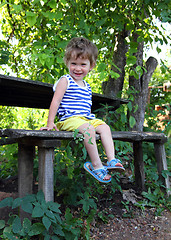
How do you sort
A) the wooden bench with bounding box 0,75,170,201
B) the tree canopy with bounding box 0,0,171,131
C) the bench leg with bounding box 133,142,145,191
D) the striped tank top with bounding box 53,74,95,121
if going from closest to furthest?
the wooden bench with bounding box 0,75,170,201 < the striped tank top with bounding box 53,74,95,121 < the tree canopy with bounding box 0,0,171,131 < the bench leg with bounding box 133,142,145,191

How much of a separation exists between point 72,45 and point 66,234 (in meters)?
1.72

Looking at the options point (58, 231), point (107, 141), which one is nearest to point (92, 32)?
point (107, 141)

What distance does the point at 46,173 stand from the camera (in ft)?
6.37

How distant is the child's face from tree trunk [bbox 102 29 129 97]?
1.90 m

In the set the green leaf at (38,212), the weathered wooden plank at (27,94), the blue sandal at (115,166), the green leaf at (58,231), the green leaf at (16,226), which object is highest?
the weathered wooden plank at (27,94)

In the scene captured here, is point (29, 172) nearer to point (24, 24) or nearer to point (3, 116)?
point (3, 116)

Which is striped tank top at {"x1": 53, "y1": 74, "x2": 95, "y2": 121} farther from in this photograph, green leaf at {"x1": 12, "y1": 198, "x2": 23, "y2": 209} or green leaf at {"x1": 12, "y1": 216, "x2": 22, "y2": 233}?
green leaf at {"x1": 12, "y1": 216, "x2": 22, "y2": 233}

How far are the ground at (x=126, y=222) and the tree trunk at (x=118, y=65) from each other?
195cm

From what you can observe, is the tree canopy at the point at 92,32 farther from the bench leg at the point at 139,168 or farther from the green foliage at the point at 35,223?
the green foliage at the point at 35,223

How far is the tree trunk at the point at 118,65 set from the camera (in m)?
4.41

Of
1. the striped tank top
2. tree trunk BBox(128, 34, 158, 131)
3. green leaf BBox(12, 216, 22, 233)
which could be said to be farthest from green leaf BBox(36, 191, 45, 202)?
tree trunk BBox(128, 34, 158, 131)

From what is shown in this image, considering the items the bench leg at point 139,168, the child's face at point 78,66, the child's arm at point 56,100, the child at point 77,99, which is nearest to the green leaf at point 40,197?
the child at point 77,99

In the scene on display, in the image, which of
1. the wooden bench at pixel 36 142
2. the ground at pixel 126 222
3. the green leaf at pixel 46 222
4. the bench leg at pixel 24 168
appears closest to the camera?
the green leaf at pixel 46 222

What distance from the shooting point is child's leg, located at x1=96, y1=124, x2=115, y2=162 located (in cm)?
221
